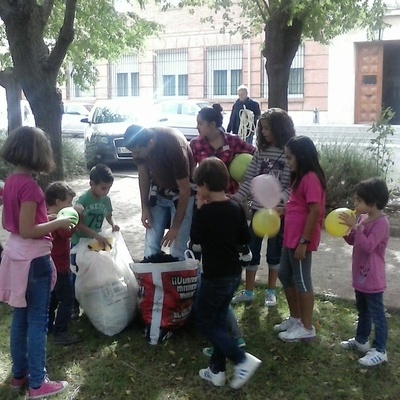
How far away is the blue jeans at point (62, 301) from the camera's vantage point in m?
4.18

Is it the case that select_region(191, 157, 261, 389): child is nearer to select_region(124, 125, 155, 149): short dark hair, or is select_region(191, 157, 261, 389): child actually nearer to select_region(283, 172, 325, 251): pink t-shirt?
select_region(283, 172, 325, 251): pink t-shirt

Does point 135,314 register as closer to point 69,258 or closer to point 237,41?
point 69,258

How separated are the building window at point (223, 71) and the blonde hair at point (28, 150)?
79.5 feet

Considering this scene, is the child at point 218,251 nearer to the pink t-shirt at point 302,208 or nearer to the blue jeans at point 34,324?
the pink t-shirt at point 302,208

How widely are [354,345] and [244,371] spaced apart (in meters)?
0.98

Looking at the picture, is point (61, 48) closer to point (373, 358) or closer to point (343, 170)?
point (343, 170)

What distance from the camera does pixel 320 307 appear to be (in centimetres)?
493

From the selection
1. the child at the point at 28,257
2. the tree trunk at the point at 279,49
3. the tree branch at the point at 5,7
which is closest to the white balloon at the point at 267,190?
the child at the point at 28,257

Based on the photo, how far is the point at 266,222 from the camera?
159 inches

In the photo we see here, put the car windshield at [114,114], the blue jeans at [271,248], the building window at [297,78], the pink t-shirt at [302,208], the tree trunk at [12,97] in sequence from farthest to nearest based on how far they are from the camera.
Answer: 1. the building window at [297,78]
2. the car windshield at [114,114]
3. the tree trunk at [12,97]
4. the blue jeans at [271,248]
5. the pink t-shirt at [302,208]

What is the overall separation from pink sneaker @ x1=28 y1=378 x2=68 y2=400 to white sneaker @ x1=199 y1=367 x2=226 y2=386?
860 mm

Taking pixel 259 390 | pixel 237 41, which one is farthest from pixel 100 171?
pixel 237 41

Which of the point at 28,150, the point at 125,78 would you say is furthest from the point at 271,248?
the point at 125,78

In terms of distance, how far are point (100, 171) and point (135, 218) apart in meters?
4.27
